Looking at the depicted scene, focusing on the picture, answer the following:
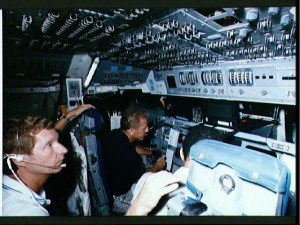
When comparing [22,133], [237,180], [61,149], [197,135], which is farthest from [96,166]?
[237,180]

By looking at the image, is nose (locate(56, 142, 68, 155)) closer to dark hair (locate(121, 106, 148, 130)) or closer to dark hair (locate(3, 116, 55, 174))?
dark hair (locate(3, 116, 55, 174))

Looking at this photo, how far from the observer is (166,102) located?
2.43 meters

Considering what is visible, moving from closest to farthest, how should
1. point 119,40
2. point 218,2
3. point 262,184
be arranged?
point 262,184 < point 218,2 < point 119,40

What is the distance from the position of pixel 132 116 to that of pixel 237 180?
823 mm

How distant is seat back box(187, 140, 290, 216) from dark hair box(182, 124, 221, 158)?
73 millimetres

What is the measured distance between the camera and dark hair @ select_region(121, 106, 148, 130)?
2.37m

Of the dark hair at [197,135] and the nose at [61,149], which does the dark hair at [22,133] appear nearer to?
the nose at [61,149]

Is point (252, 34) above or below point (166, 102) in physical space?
above

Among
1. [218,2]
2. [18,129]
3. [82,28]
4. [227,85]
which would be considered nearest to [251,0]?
[218,2]

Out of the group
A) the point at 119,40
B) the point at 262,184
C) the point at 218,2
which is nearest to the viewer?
the point at 262,184

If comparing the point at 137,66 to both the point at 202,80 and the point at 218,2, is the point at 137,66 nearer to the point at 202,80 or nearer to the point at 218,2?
the point at 202,80

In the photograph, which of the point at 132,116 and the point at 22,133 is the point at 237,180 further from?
the point at 22,133

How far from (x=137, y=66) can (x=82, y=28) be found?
1.51 feet

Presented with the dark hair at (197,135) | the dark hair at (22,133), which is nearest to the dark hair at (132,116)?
the dark hair at (197,135)
